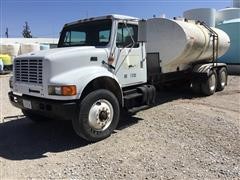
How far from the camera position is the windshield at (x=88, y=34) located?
7.04m

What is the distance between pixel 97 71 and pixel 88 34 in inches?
51.8

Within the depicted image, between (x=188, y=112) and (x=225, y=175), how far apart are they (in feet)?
12.0

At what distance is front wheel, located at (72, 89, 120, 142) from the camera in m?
6.05

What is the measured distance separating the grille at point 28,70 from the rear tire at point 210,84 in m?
6.67

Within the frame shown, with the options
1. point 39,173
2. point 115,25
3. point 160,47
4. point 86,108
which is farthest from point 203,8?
point 39,173

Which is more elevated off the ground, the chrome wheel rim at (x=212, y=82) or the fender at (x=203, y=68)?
the fender at (x=203, y=68)

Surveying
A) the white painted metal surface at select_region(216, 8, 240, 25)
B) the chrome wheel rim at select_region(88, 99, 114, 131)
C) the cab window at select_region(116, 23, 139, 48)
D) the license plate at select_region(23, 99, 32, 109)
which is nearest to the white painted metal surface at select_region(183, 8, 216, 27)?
the white painted metal surface at select_region(216, 8, 240, 25)

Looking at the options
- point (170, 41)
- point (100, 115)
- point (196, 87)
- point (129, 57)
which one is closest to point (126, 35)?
point (129, 57)

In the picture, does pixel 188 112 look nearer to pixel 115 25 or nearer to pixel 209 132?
pixel 209 132

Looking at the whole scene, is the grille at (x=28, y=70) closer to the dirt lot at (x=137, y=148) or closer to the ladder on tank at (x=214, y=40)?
the dirt lot at (x=137, y=148)

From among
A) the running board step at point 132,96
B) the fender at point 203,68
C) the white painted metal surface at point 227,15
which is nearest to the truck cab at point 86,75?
the running board step at point 132,96

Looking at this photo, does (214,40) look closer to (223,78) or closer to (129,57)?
(223,78)

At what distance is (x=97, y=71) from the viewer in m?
Result: 6.39

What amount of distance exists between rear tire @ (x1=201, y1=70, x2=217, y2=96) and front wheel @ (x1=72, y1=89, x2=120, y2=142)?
17.5 feet
